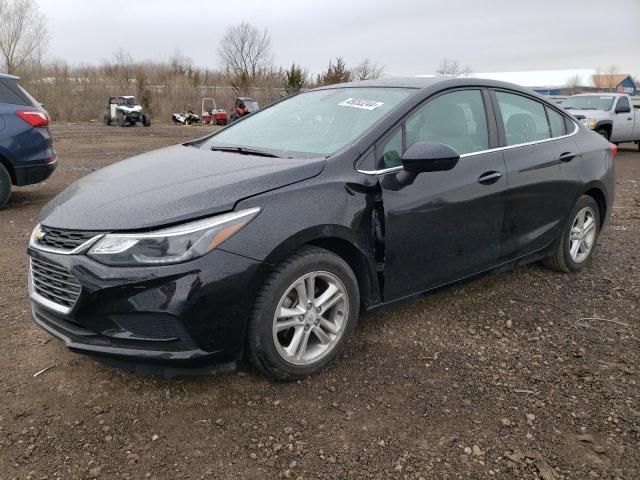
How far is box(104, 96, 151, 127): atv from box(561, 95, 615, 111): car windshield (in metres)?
22.7

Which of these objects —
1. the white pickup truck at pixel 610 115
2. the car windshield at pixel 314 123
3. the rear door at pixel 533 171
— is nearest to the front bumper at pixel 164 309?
the car windshield at pixel 314 123

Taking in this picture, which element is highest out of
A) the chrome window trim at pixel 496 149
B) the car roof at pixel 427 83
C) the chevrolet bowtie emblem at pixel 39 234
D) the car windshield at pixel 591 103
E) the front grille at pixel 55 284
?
the car roof at pixel 427 83

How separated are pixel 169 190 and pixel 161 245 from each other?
39 centimetres

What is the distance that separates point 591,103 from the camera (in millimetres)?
14391

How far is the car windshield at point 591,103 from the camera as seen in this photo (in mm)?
14109

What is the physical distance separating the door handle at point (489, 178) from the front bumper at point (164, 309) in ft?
5.53

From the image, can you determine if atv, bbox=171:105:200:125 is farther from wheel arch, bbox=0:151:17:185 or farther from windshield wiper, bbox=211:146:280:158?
windshield wiper, bbox=211:146:280:158

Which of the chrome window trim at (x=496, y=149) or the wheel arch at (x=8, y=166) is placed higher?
the chrome window trim at (x=496, y=149)

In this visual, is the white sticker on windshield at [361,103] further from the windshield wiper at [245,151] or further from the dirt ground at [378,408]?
the dirt ground at [378,408]

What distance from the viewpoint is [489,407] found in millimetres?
2646

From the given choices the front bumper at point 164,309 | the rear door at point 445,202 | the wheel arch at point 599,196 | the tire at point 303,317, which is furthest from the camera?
the wheel arch at point 599,196

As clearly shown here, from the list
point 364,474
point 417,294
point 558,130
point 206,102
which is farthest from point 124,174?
point 206,102

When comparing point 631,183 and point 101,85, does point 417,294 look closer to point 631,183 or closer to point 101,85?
point 631,183

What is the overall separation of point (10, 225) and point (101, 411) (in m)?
4.45
